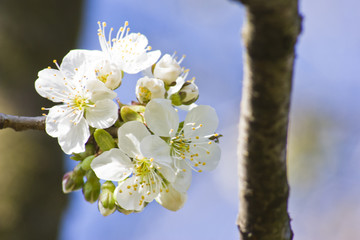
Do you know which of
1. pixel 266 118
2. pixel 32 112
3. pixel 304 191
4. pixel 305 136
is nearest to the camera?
pixel 266 118

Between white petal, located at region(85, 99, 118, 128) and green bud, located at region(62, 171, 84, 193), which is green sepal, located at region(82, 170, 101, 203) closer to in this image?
green bud, located at region(62, 171, 84, 193)

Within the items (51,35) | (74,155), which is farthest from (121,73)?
(51,35)

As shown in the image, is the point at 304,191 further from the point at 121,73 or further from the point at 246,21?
the point at 246,21

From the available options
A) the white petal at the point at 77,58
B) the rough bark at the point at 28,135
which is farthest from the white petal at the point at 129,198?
the rough bark at the point at 28,135

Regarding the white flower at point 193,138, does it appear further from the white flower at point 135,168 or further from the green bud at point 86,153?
the green bud at point 86,153

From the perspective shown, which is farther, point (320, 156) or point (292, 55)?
point (320, 156)

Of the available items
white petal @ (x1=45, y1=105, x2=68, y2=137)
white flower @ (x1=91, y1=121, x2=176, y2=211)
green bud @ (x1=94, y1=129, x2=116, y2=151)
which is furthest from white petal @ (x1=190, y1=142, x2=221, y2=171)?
white petal @ (x1=45, y1=105, x2=68, y2=137)
